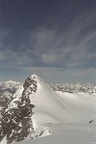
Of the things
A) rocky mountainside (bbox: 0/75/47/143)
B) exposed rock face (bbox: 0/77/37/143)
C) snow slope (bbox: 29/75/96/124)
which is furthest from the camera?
snow slope (bbox: 29/75/96/124)

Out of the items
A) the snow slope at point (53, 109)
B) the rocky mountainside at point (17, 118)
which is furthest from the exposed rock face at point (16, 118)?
the snow slope at point (53, 109)

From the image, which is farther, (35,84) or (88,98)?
(88,98)

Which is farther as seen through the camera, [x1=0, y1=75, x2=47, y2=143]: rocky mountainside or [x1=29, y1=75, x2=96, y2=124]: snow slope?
[x1=29, y1=75, x2=96, y2=124]: snow slope

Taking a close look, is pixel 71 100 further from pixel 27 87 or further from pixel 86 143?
pixel 86 143

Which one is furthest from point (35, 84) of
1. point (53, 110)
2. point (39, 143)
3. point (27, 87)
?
point (39, 143)

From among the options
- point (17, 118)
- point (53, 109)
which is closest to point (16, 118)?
point (17, 118)

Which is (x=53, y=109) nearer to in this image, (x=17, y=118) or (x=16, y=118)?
(x=17, y=118)

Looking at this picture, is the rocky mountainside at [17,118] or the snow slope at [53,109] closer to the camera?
the rocky mountainside at [17,118]

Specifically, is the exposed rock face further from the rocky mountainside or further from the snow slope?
the snow slope

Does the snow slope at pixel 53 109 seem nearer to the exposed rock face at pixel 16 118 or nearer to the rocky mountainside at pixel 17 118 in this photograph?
the rocky mountainside at pixel 17 118

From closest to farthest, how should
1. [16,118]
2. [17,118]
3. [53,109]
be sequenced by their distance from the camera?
[17,118] → [16,118] → [53,109]

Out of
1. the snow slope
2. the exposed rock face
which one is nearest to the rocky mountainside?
the exposed rock face
